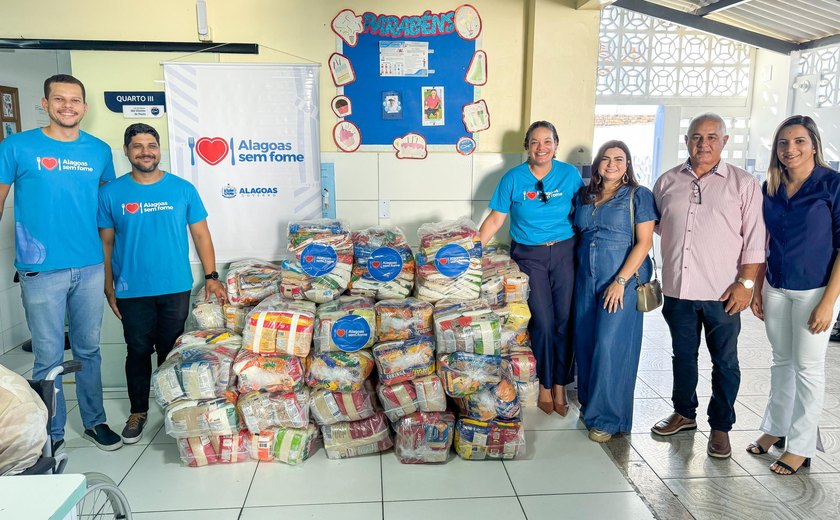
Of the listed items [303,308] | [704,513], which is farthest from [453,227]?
[704,513]

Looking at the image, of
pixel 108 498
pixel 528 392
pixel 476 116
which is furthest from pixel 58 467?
pixel 476 116

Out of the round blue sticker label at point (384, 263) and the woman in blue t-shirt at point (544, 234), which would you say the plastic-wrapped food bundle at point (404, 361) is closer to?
the round blue sticker label at point (384, 263)

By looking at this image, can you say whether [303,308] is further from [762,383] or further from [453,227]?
[762,383]

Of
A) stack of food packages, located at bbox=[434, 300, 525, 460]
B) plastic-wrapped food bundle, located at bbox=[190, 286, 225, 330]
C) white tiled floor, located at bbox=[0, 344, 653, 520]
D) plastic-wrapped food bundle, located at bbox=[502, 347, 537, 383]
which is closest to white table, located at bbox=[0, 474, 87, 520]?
white tiled floor, located at bbox=[0, 344, 653, 520]

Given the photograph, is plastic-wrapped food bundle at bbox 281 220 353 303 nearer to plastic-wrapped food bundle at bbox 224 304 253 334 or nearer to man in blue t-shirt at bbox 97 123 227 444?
plastic-wrapped food bundle at bbox 224 304 253 334

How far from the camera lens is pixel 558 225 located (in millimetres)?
3166

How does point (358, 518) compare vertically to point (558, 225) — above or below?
below

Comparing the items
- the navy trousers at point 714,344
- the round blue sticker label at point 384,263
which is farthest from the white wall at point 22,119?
the navy trousers at point 714,344

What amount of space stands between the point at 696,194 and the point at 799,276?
1.86ft

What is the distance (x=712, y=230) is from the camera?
271cm

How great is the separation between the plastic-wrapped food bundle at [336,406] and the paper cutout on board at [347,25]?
6.85ft

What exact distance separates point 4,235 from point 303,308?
2996 millimetres

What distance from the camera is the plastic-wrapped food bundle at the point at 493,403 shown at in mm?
2787

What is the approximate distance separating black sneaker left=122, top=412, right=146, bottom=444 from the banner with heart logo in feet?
3.24
